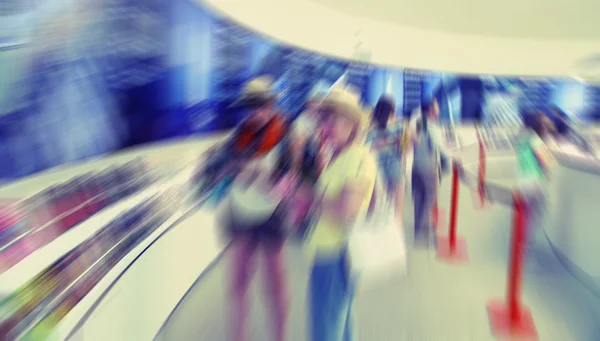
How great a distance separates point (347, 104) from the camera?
2.34 ft

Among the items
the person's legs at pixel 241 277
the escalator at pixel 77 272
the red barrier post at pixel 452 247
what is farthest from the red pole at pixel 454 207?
the escalator at pixel 77 272

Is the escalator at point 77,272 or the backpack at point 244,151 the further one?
the backpack at point 244,151

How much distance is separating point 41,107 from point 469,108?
665 millimetres

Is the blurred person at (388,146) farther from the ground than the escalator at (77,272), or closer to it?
farther from the ground

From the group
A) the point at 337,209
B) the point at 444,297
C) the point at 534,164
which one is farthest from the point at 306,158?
the point at 534,164

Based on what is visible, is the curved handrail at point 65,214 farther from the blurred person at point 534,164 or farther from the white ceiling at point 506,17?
the blurred person at point 534,164

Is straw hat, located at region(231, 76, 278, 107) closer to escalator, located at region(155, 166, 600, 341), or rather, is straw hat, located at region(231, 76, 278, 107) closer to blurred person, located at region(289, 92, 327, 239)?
blurred person, located at region(289, 92, 327, 239)

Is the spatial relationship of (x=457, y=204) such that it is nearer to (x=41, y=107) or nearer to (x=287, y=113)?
(x=287, y=113)

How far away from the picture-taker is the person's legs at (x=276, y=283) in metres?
0.65

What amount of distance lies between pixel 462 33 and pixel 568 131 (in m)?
→ 0.26

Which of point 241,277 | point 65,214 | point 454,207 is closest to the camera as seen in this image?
point 65,214

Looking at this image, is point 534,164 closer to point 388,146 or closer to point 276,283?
point 388,146

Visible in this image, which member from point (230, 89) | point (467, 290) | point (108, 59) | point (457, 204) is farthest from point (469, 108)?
point (108, 59)

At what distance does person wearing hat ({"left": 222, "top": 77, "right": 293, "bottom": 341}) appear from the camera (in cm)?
64
